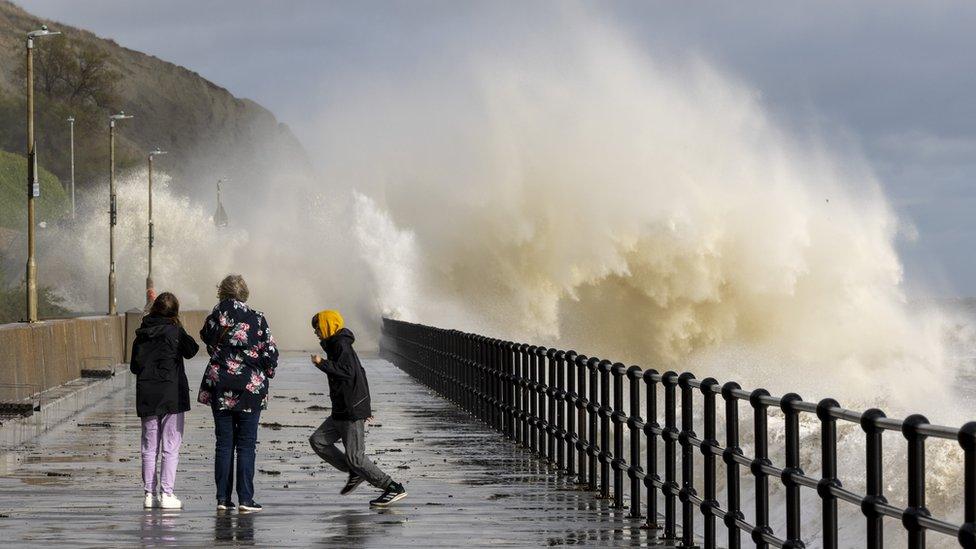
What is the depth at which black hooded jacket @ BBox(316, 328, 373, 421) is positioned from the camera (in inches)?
539

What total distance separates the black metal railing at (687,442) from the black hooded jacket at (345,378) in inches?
76.0

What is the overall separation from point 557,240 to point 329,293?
14221 mm

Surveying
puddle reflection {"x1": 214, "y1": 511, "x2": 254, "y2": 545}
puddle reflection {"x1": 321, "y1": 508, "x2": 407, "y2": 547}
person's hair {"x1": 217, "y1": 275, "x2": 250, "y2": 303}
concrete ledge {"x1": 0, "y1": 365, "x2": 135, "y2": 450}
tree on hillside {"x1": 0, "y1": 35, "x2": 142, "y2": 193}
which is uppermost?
tree on hillside {"x1": 0, "y1": 35, "x2": 142, "y2": 193}

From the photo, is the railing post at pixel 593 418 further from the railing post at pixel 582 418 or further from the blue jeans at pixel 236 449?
the blue jeans at pixel 236 449

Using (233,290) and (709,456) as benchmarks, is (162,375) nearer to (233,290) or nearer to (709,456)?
(233,290)

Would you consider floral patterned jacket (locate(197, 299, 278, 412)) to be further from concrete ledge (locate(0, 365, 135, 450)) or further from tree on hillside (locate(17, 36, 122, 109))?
tree on hillside (locate(17, 36, 122, 109))

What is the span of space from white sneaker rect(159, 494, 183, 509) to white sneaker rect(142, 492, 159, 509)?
72 millimetres

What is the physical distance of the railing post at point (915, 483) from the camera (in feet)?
23.5

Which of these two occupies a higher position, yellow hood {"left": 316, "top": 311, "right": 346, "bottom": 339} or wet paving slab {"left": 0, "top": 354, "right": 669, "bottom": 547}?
yellow hood {"left": 316, "top": 311, "right": 346, "bottom": 339}

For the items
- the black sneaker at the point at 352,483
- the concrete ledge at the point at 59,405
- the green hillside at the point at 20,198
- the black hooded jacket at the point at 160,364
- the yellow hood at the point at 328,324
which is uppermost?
the green hillside at the point at 20,198

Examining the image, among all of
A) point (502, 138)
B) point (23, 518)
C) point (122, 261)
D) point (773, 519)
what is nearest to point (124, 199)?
point (122, 261)

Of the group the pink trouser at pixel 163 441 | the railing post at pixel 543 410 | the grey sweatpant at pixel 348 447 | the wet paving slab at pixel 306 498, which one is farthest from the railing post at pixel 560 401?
the pink trouser at pixel 163 441

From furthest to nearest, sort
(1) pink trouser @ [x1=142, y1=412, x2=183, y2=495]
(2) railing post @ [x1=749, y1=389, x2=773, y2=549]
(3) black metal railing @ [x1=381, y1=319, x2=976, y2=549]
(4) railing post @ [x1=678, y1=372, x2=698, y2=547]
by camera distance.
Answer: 1. (1) pink trouser @ [x1=142, y1=412, x2=183, y2=495]
2. (4) railing post @ [x1=678, y1=372, x2=698, y2=547]
3. (2) railing post @ [x1=749, y1=389, x2=773, y2=549]
4. (3) black metal railing @ [x1=381, y1=319, x2=976, y2=549]

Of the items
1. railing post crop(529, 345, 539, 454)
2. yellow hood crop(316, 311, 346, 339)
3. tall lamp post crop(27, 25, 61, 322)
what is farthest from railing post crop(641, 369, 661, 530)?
tall lamp post crop(27, 25, 61, 322)
